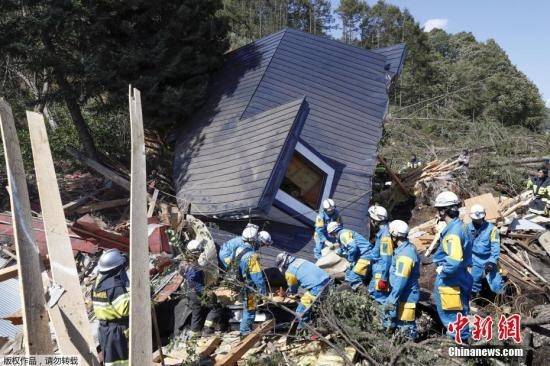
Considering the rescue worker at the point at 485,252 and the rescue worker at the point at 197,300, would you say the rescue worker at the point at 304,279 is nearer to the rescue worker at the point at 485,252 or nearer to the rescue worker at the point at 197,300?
the rescue worker at the point at 197,300

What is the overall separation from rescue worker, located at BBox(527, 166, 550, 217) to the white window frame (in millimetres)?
4643

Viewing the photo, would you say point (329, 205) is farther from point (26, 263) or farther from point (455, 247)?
point (26, 263)

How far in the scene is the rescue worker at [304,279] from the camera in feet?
19.9

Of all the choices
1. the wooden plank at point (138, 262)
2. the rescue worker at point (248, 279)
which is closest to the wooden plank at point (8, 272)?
the rescue worker at point (248, 279)

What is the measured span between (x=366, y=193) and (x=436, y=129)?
432 inches

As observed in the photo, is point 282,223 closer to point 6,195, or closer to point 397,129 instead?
point 6,195

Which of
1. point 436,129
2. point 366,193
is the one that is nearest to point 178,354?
point 366,193

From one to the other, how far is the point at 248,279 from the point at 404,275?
86.1 inches

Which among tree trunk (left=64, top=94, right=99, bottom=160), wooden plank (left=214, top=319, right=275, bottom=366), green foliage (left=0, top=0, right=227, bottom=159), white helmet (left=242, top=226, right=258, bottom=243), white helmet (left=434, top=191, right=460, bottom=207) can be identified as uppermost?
green foliage (left=0, top=0, right=227, bottom=159)

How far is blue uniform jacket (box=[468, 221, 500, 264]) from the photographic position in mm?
6437

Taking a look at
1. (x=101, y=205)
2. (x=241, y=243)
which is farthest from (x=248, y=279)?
(x=101, y=205)

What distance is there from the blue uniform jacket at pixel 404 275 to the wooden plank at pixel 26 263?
403 cm

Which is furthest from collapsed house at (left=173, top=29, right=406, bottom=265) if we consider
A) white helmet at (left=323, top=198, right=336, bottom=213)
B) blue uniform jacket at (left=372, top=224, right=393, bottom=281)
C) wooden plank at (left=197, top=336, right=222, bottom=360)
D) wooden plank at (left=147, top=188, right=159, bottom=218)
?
wooden plank at (left=197, top=336, right=222, bottom=360)

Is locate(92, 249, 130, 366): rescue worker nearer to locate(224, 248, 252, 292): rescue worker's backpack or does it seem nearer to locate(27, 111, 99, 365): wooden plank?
locate(27, 111, 99, 365): wooden plank
